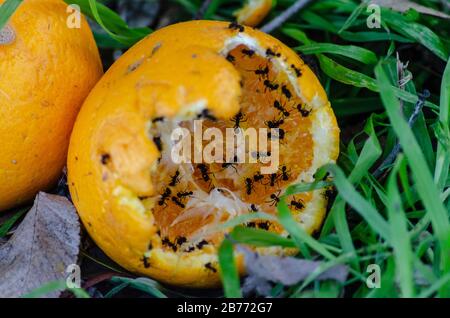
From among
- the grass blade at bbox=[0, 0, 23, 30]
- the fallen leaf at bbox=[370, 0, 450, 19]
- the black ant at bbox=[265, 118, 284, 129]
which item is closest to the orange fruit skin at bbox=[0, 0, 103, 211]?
the grass blade at bbox=[0, 0, 23, 30]

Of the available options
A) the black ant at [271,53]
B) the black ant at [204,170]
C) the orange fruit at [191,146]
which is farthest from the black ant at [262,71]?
the black ant at [204,170]

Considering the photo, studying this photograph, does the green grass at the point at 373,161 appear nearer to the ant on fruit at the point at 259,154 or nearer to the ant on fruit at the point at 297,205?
the ant on fruit at the point at 297,205

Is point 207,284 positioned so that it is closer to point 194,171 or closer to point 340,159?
point 194,171


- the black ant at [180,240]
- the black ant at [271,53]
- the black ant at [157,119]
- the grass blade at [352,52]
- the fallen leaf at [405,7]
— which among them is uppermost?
the fallen leaf at [405,7]

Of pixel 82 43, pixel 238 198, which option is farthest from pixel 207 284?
pixel 82 43

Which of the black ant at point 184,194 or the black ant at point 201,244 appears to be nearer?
the black ant at point 201,244

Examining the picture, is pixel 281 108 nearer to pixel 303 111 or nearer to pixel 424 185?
pixel 303 111

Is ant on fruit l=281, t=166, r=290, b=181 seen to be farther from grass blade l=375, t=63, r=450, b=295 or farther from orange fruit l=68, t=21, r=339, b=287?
grass blade l=375, t=63, r=450, b=295
